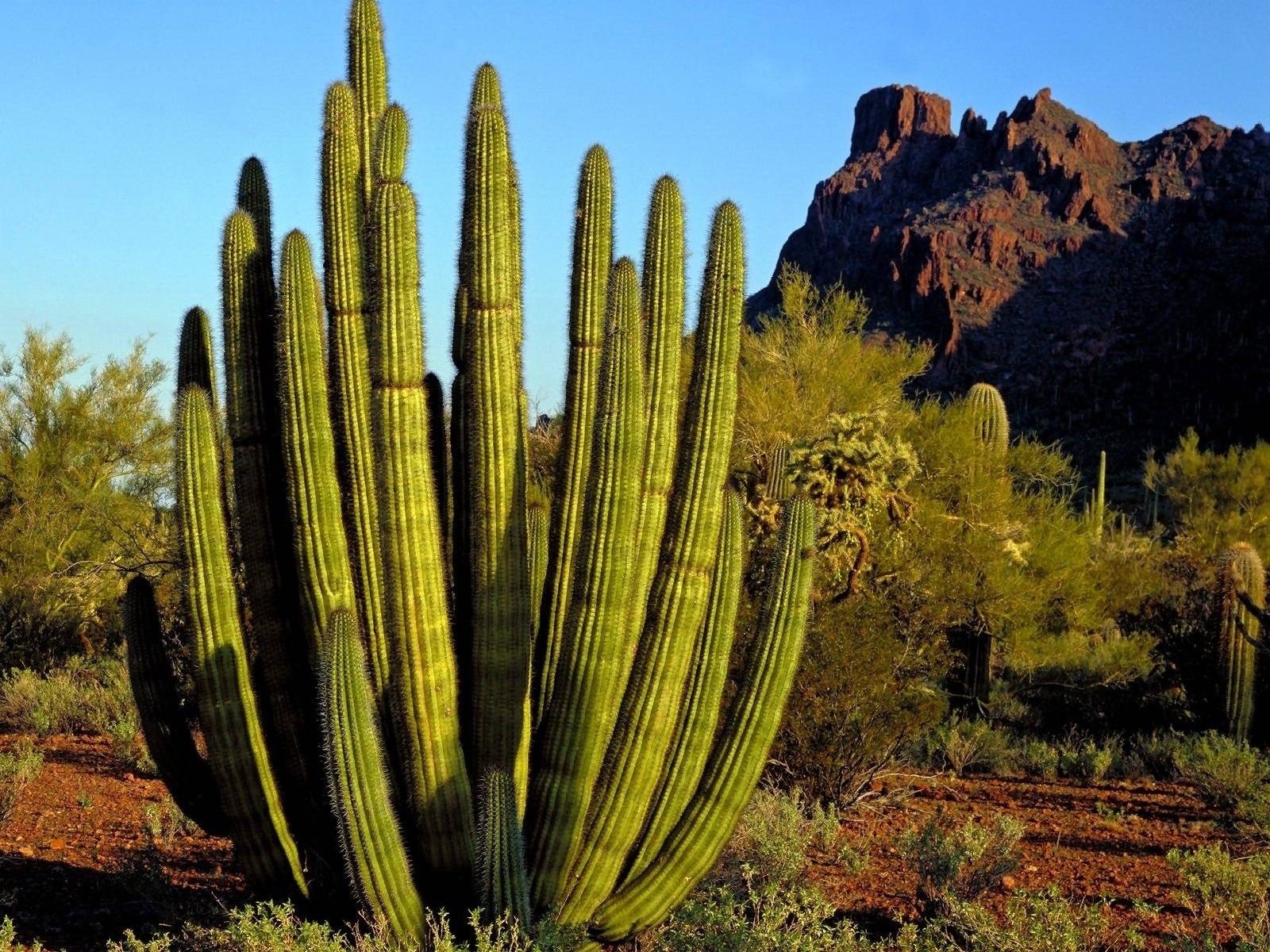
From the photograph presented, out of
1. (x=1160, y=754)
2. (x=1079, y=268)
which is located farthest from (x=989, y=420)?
(x=1079, y=268)

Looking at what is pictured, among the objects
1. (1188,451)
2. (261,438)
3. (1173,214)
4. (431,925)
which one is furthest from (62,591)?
(1173,214)

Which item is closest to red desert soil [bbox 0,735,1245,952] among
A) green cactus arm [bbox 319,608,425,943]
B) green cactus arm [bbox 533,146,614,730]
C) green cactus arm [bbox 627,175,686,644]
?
green cactus arm [bbox 319,608,425,943]

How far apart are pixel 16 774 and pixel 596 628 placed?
17.8 ft

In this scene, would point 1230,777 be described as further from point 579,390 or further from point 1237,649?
point 579,390

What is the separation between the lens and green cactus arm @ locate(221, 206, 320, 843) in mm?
5684

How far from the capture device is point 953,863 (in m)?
6.90

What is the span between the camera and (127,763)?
32.5ft

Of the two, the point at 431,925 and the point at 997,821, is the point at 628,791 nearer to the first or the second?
the point at 431,925

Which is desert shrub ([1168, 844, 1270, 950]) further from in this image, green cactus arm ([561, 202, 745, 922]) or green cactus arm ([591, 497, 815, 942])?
green cactus arm ([561, 202, 745, 922])

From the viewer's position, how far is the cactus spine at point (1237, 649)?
12484 mm

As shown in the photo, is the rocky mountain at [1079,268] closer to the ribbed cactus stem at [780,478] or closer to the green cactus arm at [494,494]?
the ribbed cactus stem at [780,478]

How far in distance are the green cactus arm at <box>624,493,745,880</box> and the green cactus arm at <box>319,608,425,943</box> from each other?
1.16 metres

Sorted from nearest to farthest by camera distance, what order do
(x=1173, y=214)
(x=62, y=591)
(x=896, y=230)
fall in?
(x=62, y=591), (x=1173, y=214), (x=896, y=230)

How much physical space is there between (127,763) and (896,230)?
7725cm
